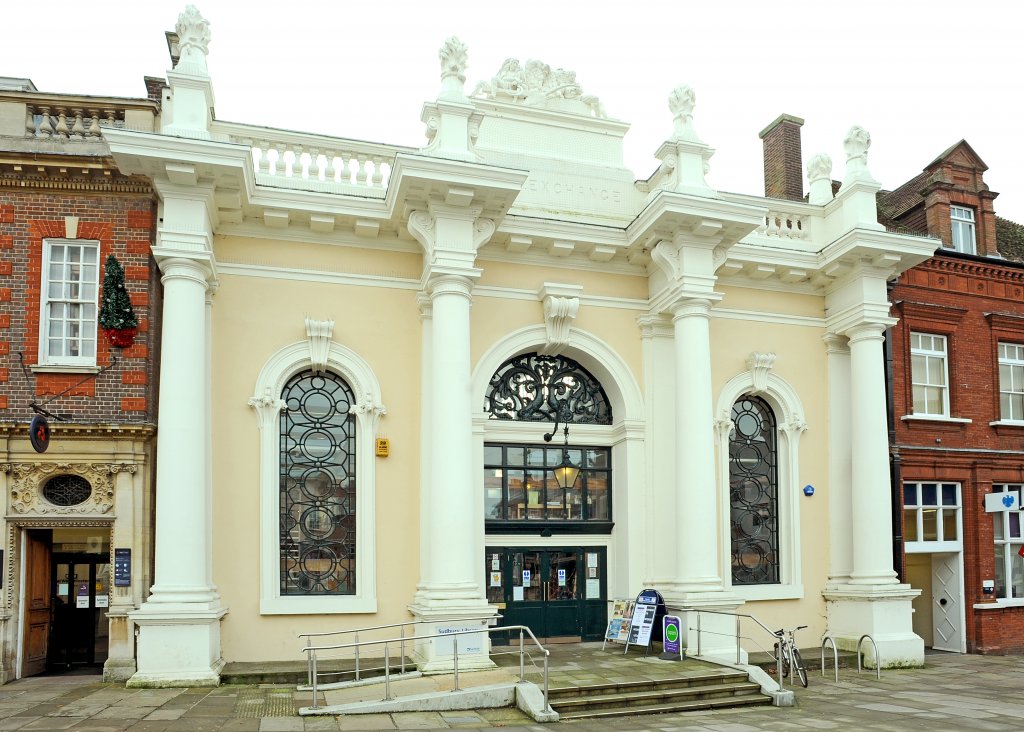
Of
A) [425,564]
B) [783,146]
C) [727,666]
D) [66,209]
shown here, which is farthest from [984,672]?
[66,209]

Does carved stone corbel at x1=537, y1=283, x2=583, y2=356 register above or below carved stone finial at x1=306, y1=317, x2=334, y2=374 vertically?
above

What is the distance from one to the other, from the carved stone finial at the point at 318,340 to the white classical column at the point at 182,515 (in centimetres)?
157

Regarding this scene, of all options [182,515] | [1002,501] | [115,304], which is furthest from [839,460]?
[115,304]

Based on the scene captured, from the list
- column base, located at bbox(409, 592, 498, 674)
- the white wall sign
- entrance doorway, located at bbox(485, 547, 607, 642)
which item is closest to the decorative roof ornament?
entrance doorway, located at bbox(485, 547, 607, 642)

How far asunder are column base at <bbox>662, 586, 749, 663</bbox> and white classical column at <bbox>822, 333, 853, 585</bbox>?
3030 mm

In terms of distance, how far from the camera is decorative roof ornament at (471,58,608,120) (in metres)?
16.0

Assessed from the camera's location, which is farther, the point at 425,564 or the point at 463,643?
the point at 425,564

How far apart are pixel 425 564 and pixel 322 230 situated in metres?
5.11

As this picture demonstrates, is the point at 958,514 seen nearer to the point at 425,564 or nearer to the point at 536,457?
the point at 536,457

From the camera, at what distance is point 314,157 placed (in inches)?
580

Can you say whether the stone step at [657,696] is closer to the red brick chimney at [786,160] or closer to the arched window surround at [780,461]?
the arched window surround at [780,461]

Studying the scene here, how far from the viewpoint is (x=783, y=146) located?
2141cm

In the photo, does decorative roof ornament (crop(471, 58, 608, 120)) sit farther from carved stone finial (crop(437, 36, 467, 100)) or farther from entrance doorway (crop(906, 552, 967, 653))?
entrance doorway (crop(906, 552, 967, 653))

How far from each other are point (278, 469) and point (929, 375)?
1222 centimetres
